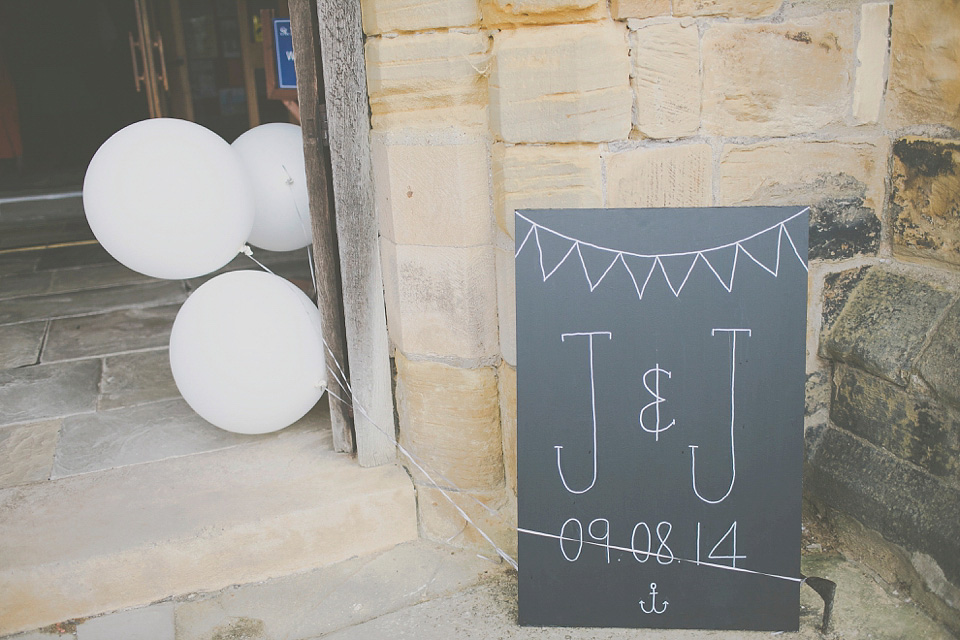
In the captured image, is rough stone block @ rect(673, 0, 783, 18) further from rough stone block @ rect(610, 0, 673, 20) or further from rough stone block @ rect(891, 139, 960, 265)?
rough stone block @ rect(891, 139, 960, 265)

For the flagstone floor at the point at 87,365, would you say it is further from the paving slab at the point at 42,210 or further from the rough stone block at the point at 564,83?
the rough stone block at the point at 564,83

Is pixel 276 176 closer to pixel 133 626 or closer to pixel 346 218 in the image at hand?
pixel 346 218

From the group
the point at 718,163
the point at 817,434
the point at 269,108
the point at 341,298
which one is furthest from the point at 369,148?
the point at 269,108

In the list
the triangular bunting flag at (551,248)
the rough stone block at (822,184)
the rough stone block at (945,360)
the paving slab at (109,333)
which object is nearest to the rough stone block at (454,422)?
the triangular bunting flag at (551,248)

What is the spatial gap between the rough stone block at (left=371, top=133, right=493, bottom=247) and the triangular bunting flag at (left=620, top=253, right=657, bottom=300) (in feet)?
1.32

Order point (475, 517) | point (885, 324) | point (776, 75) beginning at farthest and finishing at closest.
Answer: point (475, 517)
point (885, 324)
point (776, 75)

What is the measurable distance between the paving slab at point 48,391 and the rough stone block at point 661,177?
2.12m

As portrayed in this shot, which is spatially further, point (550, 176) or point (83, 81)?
point (83, 81)

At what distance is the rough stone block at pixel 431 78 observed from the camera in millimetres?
1870

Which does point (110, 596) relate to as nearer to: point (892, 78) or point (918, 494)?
point (918, 494)

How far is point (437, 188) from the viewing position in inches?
78.4

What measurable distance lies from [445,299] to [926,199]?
1.18 metres

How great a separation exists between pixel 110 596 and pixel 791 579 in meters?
1.68

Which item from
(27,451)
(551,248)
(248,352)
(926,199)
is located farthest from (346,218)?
(926,199)
